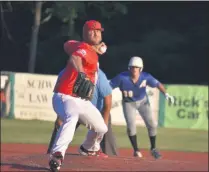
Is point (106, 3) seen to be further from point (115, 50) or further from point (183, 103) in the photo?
point (183, 103)

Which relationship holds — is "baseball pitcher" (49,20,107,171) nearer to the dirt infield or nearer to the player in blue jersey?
the dirt infield

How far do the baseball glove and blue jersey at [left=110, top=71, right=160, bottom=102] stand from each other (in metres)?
6.04

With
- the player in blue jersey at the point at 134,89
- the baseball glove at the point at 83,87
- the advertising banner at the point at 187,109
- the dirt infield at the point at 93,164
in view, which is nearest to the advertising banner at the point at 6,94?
the advertising banner at the point at 187,109

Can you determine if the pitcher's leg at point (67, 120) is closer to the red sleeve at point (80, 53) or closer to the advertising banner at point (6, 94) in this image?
the red sleeve at point (80, 53)

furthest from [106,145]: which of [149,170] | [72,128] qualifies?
[72,128]

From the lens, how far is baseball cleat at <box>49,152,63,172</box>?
817 centimetres

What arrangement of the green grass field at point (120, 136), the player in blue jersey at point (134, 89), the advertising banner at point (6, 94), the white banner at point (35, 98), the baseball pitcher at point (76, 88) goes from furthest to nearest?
1. the advertising banner at point (6, 94)
2. the white banner at point (35, 98)
3. the green grass field at point (120, 136)
4. the player in blue jersey at point (134, 89)
5. the baseball pitcher at point (76, 88)

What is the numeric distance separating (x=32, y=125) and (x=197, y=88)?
583cm

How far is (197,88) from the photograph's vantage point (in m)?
24.7

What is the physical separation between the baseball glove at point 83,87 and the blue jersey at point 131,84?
6.04m

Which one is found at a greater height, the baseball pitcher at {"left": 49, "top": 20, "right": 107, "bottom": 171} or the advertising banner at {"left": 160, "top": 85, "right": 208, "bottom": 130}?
the baseball pitcher at {"left": 49, "top": 20, "right": 107, "bottom": 171}

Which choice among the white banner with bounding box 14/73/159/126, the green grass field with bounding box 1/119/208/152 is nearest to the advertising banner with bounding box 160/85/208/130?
the green grass field with bounding box 1/119/208/152

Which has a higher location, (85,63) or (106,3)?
(106,3)

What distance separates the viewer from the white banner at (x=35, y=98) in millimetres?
25047
